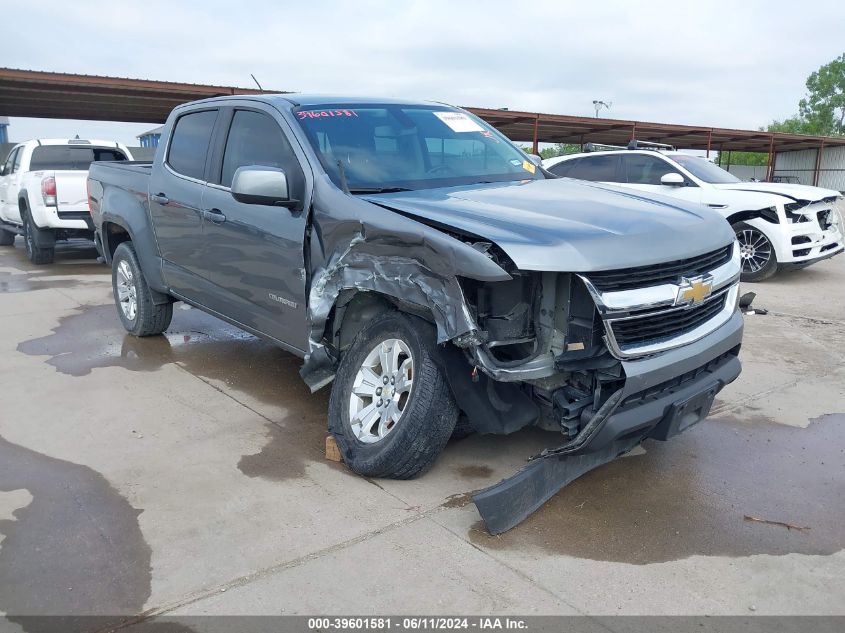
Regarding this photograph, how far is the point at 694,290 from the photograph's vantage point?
3352mm

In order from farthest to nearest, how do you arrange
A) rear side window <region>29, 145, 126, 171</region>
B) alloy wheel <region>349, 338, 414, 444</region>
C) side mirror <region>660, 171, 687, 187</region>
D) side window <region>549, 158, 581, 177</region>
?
1. rear side window <region>29, 145, 126, 171</region>
2. side window <region>549, 158, 581, 177</region>
3. side mirror <region>660, 171, 687, 187</region>
4. alloy wheel <region>349, 338, 414, 444</region>

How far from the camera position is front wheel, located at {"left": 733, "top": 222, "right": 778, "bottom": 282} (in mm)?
9602

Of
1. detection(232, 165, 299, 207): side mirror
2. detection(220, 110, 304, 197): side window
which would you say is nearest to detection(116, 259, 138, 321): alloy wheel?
detection(220, 110, 304, 197): side window

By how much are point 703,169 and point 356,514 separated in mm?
8879

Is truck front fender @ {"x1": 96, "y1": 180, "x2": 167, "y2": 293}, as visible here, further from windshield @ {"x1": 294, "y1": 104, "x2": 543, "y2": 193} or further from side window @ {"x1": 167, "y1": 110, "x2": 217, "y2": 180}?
windshield @ {"x1": 294, "y1": 104, "x2": 543, "y2": 193}

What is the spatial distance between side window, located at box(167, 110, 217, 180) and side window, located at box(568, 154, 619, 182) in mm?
6899

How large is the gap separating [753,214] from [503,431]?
7666 mm

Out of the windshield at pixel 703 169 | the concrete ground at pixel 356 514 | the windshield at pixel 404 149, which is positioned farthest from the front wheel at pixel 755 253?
the windshield at pixel 404 149

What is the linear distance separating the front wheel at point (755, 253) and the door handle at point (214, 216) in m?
7.28

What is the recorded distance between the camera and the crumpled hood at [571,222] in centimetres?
301

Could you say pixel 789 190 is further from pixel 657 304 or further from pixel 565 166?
pixel 657 304

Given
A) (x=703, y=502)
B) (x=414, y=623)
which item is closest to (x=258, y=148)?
(x=414, y=623)

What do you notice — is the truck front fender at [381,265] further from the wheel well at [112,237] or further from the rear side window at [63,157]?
the rear side window at [63,157]

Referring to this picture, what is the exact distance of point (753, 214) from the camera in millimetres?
9617
